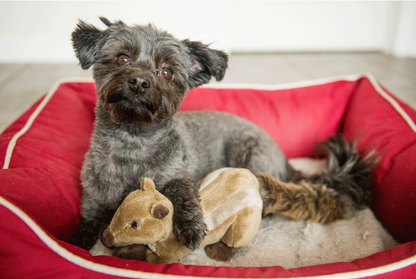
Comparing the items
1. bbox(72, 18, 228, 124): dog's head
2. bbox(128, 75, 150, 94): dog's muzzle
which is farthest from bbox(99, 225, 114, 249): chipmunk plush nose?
bbox(128, 75, 150, 94): dog's muzzle

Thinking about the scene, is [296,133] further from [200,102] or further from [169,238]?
[169,238]

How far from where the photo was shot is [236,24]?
4.74m

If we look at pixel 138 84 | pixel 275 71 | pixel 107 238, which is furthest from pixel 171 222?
pixel 275 71

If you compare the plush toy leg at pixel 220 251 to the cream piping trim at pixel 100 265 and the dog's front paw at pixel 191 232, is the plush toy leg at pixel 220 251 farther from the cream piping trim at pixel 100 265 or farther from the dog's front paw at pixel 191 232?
the cream piping trim at pixel 100 265

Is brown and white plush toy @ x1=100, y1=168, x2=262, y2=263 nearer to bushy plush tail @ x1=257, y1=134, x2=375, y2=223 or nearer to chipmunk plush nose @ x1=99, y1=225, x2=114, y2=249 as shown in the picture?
chipmunk plush nose @ x1=99, y1=225, x2=114, y2=249

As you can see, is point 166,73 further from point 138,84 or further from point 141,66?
point 138,84

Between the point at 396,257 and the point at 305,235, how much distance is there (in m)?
0.55

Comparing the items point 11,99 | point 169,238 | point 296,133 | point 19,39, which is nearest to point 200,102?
point 296,133

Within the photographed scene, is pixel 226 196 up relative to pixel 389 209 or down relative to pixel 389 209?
up

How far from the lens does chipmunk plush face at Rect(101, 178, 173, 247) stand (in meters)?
1.24

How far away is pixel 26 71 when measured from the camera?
13.5 feet

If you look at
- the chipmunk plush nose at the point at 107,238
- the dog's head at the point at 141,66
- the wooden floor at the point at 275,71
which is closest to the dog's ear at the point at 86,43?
the dog's head at the point at 141,66

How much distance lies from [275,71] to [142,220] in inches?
133

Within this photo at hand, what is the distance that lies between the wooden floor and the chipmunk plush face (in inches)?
92.5
